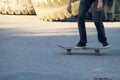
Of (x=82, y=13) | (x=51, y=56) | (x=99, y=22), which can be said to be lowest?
(x=51, y=56)

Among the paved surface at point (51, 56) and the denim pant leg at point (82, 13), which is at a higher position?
the denim pant leg at point (82, 13)

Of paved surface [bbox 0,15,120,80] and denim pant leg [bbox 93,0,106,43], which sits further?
denim pant leg [bbox 93,0,106,43]

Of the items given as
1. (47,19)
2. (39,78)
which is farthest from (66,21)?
(39,78)

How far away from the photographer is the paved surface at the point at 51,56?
8.52 metres

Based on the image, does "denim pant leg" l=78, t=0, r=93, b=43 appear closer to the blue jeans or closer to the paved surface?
the blue jeans

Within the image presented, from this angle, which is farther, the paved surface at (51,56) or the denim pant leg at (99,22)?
the denim pant leg at (99,22)

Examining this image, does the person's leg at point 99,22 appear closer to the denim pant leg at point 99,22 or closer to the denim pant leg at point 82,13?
the denim pant leg at point 99,22

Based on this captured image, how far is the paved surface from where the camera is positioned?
8.52 meters

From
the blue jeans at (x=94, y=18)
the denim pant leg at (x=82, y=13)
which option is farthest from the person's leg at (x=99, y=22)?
the denim pant leg at (x=82, y=13)

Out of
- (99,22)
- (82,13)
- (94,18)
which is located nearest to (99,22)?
(99,22)

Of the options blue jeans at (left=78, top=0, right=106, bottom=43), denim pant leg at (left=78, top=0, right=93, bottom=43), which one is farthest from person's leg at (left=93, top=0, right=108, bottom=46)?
denim pant leg at (left=78, top=0, right=93, bottom=43)

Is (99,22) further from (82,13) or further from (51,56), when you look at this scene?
(51,56)

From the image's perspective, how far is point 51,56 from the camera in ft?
34.1

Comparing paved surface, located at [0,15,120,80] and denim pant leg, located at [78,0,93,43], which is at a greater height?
denim pant leg, located at [78,0,93,43]
